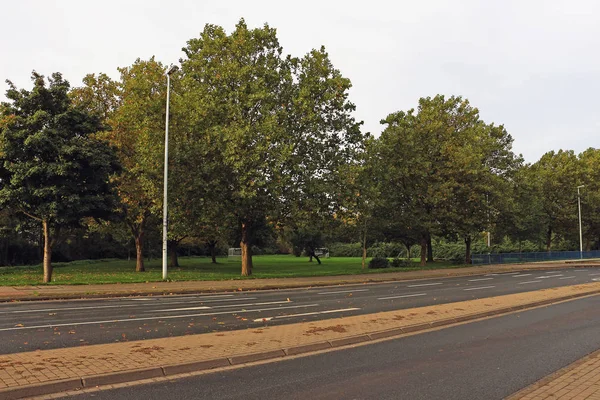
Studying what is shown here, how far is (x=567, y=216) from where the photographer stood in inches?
2280

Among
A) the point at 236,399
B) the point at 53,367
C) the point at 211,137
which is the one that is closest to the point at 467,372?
the point at 236,399

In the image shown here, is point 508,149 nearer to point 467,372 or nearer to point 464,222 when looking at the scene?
point 464,222

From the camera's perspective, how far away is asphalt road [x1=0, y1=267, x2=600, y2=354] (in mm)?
9078

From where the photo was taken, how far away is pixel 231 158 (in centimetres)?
2367

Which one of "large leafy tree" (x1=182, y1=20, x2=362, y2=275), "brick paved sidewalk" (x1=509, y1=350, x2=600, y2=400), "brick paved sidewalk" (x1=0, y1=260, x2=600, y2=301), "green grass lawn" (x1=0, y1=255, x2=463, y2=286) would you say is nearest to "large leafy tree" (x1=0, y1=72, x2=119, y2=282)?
"green grass lawn" (x1=0, y1=255, x2=463, y2=286)

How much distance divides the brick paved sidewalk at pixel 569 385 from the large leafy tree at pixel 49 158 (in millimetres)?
20763

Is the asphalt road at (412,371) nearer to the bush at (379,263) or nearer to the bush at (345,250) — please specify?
the bush at (379,263)

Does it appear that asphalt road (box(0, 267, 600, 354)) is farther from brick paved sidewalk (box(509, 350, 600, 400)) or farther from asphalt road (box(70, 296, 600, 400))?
brick paved sidewalk (box(509, 350, 600, 400))

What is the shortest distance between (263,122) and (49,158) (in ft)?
34.8

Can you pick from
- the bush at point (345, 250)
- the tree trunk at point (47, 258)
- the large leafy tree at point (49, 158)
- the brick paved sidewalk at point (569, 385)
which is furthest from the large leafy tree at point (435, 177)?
the bush at point (345, 250)

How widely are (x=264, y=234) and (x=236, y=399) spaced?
33.7m

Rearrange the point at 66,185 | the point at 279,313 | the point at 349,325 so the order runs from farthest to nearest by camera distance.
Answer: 1. the point at 66,185
2. the point at 279,313
3. the point at 349,325

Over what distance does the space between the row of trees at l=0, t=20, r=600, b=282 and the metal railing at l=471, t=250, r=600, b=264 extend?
32.3ft

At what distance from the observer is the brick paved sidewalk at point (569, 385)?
5477mm
